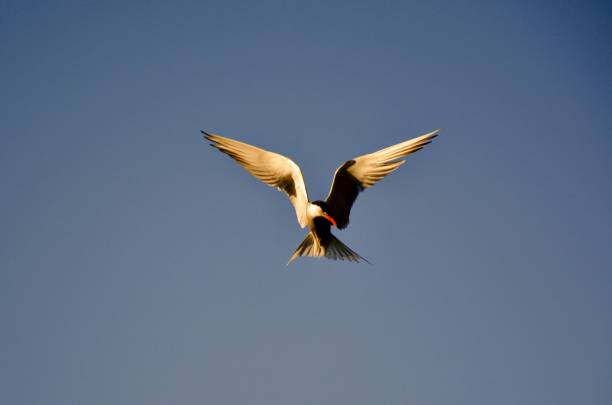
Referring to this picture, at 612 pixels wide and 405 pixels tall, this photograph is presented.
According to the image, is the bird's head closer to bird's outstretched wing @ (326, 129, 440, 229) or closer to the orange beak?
the orange beak

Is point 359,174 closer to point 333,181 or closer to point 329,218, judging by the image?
point 333,181

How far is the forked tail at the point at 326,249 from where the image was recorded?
944cm

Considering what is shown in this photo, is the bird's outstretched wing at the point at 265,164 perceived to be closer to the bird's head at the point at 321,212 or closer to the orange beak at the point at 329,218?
the bird's head at the point at 321,212

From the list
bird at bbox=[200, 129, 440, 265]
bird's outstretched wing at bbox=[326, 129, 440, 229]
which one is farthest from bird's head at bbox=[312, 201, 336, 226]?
bird's outstretched wing at bbox=[326, 129, 440, 229]

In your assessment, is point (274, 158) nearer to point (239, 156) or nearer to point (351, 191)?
point (239, 156)

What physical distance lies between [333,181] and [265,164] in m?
1.22

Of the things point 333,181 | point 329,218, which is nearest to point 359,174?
point 333,181

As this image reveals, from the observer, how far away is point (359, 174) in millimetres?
10383

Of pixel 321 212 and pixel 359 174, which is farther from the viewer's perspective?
pixel 359 174

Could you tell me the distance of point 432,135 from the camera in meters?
9.99

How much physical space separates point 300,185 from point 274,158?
67 centimetres

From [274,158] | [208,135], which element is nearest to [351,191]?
[274,158]

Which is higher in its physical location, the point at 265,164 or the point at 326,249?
the point at 265,164

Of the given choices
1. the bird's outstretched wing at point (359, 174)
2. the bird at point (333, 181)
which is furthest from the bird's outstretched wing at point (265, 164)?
the bird's outstretched wing at point (359, 174)
